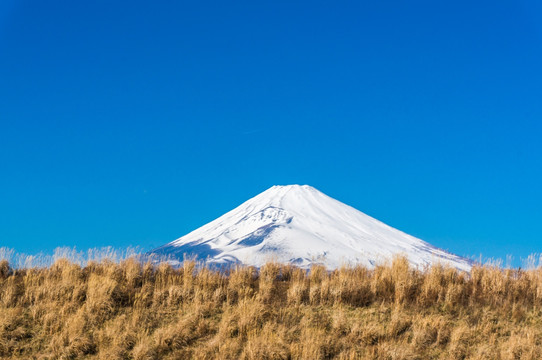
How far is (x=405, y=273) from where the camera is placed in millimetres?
15094

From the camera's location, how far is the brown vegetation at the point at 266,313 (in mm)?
11594

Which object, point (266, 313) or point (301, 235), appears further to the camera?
point (301, 235)

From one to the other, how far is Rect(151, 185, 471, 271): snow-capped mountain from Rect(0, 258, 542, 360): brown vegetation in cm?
11366

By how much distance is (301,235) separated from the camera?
549 ft

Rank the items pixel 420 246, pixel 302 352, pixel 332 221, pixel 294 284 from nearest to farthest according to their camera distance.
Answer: pixel 302 352
pixel 294 284
pixel 420 246
pixel 332 221

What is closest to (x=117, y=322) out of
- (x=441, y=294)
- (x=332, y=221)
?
(x=441, y=294)

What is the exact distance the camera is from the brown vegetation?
11.6 metres

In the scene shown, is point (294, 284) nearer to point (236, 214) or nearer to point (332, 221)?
point (332, 221)

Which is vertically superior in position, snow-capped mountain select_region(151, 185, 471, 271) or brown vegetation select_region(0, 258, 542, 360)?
snow-capped mountain select_region(151, 185, 471, 271)

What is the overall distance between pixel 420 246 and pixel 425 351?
472 ft

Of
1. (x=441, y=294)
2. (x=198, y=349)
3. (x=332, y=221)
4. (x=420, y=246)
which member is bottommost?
(x=198, y=349)

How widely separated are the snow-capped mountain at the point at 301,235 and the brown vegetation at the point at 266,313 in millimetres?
113657

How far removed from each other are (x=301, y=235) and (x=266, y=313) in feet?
509

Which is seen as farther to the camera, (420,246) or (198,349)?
(420,246)
